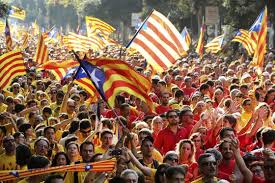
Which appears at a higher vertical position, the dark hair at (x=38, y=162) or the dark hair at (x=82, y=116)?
the dark hair at (x=82, y=116)

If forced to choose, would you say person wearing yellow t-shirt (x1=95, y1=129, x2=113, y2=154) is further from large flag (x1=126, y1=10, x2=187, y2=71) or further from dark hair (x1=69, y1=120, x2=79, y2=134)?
large flag (x1=126, y1=10, x2=187, y2=71)

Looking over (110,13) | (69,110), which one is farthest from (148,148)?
(110,13)

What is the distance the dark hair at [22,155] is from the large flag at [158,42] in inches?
194

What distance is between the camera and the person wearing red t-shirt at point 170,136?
11172mm

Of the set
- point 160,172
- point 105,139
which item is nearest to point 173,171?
point 160,172

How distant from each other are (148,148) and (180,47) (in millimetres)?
5727

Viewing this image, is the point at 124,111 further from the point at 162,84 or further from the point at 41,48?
the point at 41,48

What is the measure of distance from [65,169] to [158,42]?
711cm

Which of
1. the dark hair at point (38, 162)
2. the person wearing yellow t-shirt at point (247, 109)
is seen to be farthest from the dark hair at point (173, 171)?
the person wearing yellow t-shirt at point (247, 109)

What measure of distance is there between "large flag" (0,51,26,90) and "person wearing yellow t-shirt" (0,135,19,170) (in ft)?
19.2

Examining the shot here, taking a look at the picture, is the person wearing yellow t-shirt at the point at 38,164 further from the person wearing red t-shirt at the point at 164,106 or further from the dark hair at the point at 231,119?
the person wearing red t-shirt at the point at 164,106

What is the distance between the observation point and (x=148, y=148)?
30.5 ft

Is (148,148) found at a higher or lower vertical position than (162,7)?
lower

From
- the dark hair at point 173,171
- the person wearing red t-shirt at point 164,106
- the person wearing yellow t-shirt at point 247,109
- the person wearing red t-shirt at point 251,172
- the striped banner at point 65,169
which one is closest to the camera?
the dark hair at point 173,171
